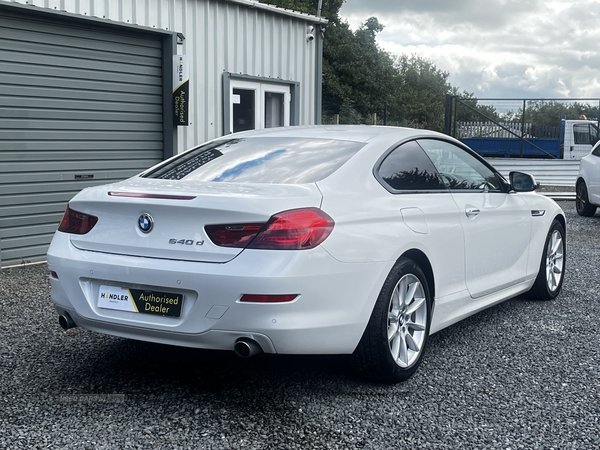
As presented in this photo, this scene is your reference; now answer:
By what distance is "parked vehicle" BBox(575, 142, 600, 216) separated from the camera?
13.3m

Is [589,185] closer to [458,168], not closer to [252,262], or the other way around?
[458,168]

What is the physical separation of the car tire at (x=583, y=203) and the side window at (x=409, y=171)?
9934 mm

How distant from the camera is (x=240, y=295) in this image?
353cm

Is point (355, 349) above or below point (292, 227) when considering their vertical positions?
below

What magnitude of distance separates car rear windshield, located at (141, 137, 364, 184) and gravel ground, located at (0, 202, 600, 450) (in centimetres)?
110

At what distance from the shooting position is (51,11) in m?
8.36

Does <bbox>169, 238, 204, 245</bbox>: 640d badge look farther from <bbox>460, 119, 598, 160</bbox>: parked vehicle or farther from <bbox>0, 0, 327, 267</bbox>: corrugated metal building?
<bbox>460, 119, 598, 160</bbox>: parked vehicle

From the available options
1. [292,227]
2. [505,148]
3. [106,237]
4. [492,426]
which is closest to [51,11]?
[106,237]

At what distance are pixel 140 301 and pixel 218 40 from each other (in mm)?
7653

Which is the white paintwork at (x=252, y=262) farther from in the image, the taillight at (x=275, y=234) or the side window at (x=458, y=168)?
the side window at (x=458, y=168)

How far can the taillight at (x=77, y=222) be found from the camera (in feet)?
13.2

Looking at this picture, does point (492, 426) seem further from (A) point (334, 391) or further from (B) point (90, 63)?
(B) point (90, 63)

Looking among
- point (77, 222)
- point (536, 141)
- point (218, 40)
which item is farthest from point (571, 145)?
point (77, 222)

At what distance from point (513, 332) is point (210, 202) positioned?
9.41 ft
